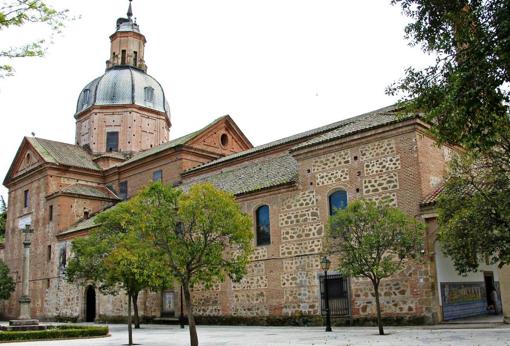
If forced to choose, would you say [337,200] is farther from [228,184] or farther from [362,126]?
[228,184]

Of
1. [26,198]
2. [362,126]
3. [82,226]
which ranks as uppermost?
[26,198]

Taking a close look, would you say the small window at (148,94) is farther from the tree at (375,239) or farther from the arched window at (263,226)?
the tree at (375,239)

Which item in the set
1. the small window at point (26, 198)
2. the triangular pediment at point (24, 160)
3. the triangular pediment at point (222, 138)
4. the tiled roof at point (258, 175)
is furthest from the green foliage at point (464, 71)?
the small window at point (26, 198)

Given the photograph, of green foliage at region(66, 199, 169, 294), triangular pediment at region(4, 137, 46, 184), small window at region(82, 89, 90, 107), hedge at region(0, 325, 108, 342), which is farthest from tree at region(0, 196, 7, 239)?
hedge at region(0, 325, 108, 342)

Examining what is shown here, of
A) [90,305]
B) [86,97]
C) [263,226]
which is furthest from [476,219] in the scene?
[86,97]

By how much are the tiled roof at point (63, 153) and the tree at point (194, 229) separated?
91.5ft

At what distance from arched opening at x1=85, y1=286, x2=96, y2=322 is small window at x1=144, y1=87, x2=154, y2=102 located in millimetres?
17733

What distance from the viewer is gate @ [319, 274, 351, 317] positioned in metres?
21.2

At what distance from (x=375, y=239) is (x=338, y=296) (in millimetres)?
5712

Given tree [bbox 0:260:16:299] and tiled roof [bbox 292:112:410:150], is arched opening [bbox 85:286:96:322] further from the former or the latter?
tiled roof [bbox 292:112:410:150]

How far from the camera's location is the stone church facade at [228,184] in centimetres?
2045

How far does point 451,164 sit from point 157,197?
8115 mm

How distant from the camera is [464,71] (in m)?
7.69

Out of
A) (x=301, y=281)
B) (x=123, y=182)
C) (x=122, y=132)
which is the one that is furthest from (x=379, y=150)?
(x=122, y=132)
